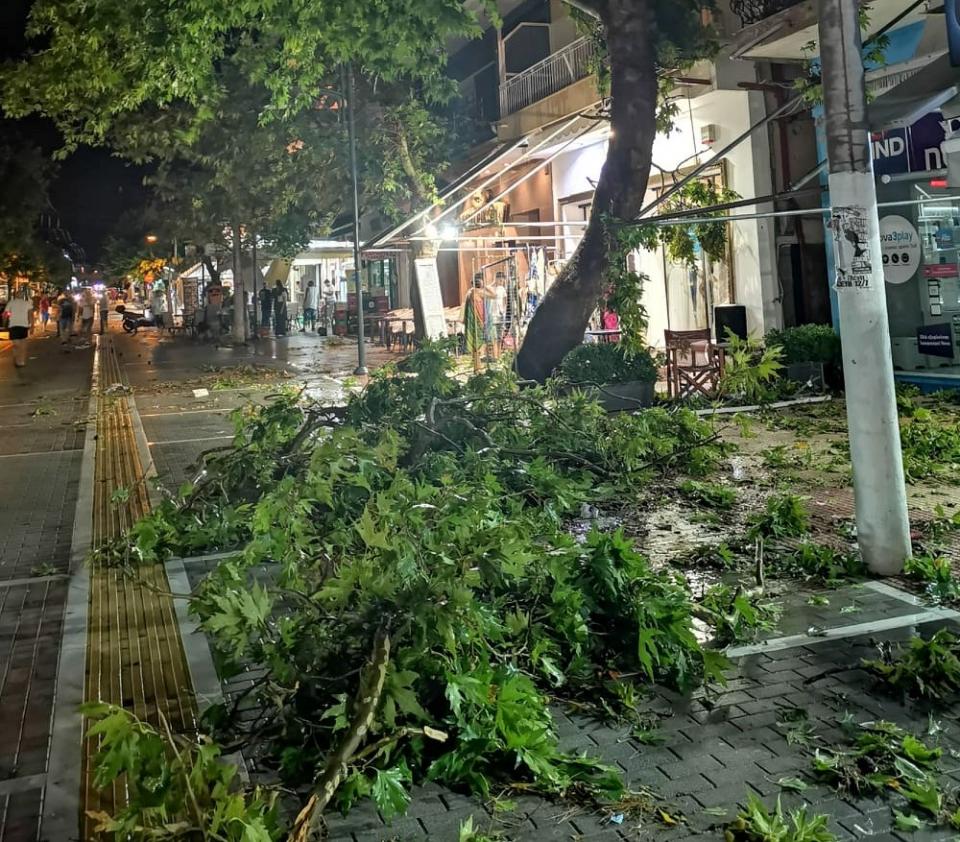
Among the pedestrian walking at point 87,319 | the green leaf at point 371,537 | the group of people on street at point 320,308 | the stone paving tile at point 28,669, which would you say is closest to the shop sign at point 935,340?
the green leaf at point 371,537

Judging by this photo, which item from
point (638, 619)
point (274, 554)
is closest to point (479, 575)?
point (638, 619)

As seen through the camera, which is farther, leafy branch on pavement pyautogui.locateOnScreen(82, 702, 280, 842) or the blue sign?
the blue sign

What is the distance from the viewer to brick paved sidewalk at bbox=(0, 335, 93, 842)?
4.19 m

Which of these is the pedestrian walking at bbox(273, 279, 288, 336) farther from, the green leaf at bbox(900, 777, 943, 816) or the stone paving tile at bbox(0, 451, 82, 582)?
the green leaf at bbox(900, 777, 943, 816)

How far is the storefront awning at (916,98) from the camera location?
6.47 meters

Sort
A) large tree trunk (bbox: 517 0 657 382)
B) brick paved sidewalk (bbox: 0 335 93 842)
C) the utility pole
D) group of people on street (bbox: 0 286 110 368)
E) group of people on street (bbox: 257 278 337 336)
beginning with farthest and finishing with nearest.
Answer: group of people on street (bbox: 257 278 337 336) → group of people on street (bbox: 0 286 110 368) → large tree trunk (bbox: 517 0 657 382) → the utility pole → brick paved sidewalk (bbox: 0 335 93 842)

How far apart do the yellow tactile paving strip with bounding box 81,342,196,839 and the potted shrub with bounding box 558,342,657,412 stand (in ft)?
21.1

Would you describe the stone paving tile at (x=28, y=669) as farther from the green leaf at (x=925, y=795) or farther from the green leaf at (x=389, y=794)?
the green leaf at (x=925, y=795)

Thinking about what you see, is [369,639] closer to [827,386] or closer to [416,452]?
[416,452]

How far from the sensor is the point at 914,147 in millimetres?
13633

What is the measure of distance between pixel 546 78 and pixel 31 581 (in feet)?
64.1

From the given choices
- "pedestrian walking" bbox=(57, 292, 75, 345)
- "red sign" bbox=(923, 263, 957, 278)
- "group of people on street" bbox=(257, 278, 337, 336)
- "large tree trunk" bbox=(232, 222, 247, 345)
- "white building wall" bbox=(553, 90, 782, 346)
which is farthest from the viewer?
"pedestrian walking" bbox=(57, 292, 75, 345)

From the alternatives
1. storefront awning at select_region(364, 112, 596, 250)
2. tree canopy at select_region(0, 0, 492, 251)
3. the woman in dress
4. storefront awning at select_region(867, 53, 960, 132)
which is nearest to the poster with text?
the woman in dress

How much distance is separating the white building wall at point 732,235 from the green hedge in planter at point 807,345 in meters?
2.03
